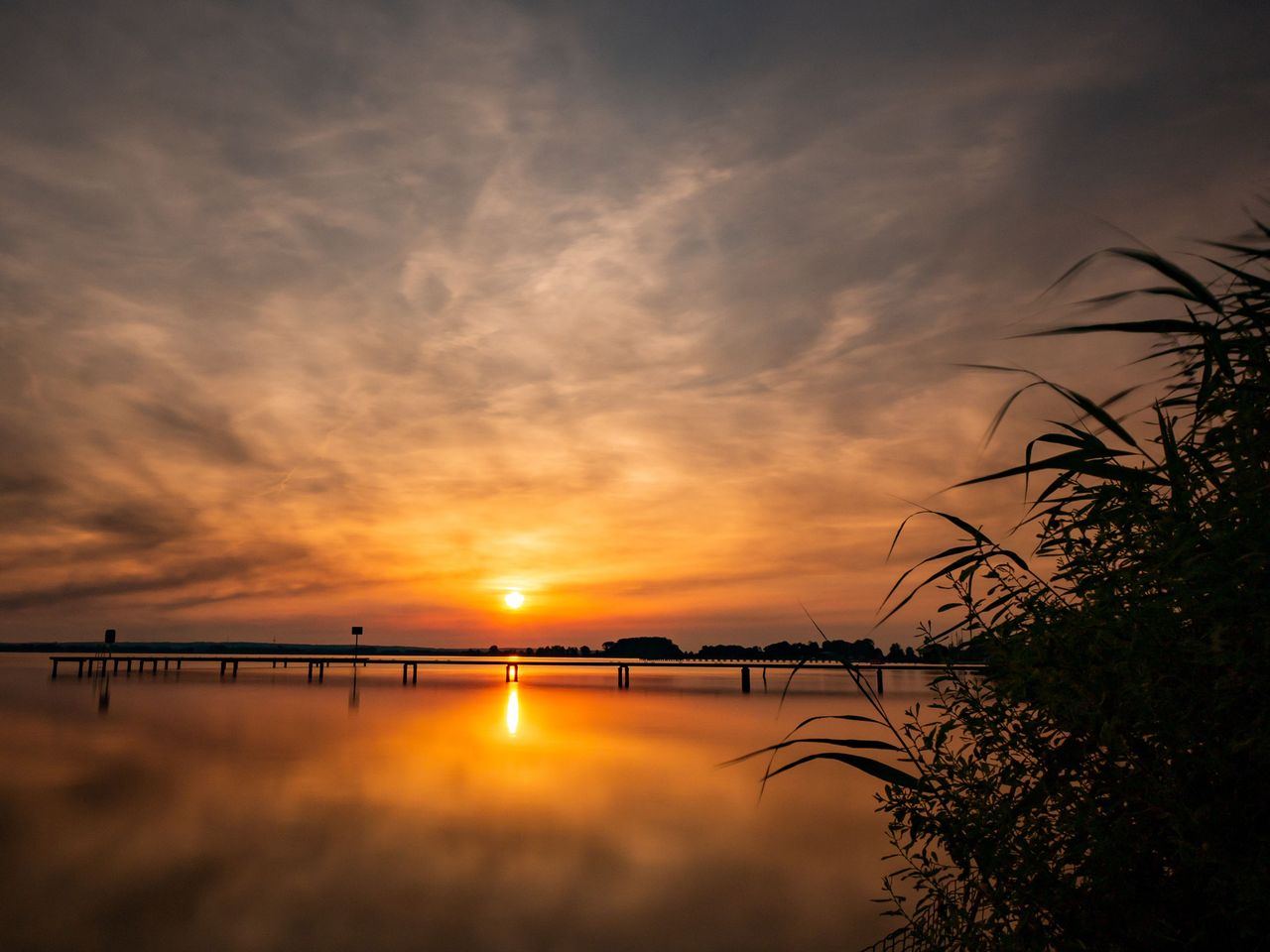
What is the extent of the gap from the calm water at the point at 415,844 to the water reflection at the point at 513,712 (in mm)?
5952

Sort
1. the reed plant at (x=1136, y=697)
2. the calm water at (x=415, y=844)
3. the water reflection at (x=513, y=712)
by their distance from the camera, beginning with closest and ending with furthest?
the reed plant at (x=1136, y=697) < the calm water at (x=415, y=844) < the water reflection at (x=513, y=712)

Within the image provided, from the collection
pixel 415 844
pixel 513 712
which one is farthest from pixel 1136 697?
pixel 513 712

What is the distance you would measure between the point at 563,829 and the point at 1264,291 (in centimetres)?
1971

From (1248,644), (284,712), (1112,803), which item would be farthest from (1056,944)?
(284,712)

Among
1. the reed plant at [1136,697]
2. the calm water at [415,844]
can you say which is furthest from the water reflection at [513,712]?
the reed plant at [1136,697]

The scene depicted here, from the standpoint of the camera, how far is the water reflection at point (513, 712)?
4469 cm

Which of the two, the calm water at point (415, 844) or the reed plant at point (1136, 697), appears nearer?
the reed plant at point (1136, 697)

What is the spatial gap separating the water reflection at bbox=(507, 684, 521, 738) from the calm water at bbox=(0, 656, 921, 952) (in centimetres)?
595

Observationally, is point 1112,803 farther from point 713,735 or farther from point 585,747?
point 713,735

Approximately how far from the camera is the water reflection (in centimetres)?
4469

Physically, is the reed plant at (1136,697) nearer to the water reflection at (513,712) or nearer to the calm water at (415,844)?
the calm water at (415,844)

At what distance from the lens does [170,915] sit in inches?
509

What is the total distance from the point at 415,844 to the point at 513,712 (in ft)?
128

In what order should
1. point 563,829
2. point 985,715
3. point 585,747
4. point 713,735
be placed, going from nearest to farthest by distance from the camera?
point 985,715
point 563,829
point 585,747
point 713,735
